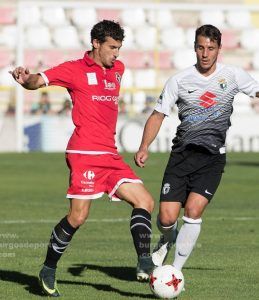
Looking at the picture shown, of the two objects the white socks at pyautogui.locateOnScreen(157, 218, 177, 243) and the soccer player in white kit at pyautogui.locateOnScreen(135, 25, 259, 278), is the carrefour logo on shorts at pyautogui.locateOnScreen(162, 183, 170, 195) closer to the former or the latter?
the soccer player in white kit at pyautogui.locateOnScreen(135, 25, 259, 278)

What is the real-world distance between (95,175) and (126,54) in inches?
941

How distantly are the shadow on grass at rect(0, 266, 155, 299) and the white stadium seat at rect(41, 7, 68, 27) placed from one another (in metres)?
24.9

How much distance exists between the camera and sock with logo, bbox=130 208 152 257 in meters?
7.91

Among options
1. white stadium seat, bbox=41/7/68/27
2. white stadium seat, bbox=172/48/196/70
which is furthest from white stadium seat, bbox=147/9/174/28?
white stadium seat, bbox=41/7/68/27

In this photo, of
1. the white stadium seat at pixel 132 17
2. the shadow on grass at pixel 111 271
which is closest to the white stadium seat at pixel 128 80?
the white stadium seat at pixel 132 17

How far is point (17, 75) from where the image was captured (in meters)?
7.82

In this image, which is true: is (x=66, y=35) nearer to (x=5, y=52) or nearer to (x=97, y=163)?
(x=5, y=52)

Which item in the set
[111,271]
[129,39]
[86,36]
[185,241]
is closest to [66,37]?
[86,36]

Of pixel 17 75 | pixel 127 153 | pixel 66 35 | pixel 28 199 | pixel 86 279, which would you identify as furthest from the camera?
pixel 66 35

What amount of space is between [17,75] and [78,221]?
3.91 ft

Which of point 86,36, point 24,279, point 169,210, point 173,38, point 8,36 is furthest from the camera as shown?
point 8,36

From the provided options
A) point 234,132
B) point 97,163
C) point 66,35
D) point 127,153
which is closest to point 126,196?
point 97,163

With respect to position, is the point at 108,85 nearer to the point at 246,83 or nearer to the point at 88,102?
the point at 88,102

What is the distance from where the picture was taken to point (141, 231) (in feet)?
26.1
